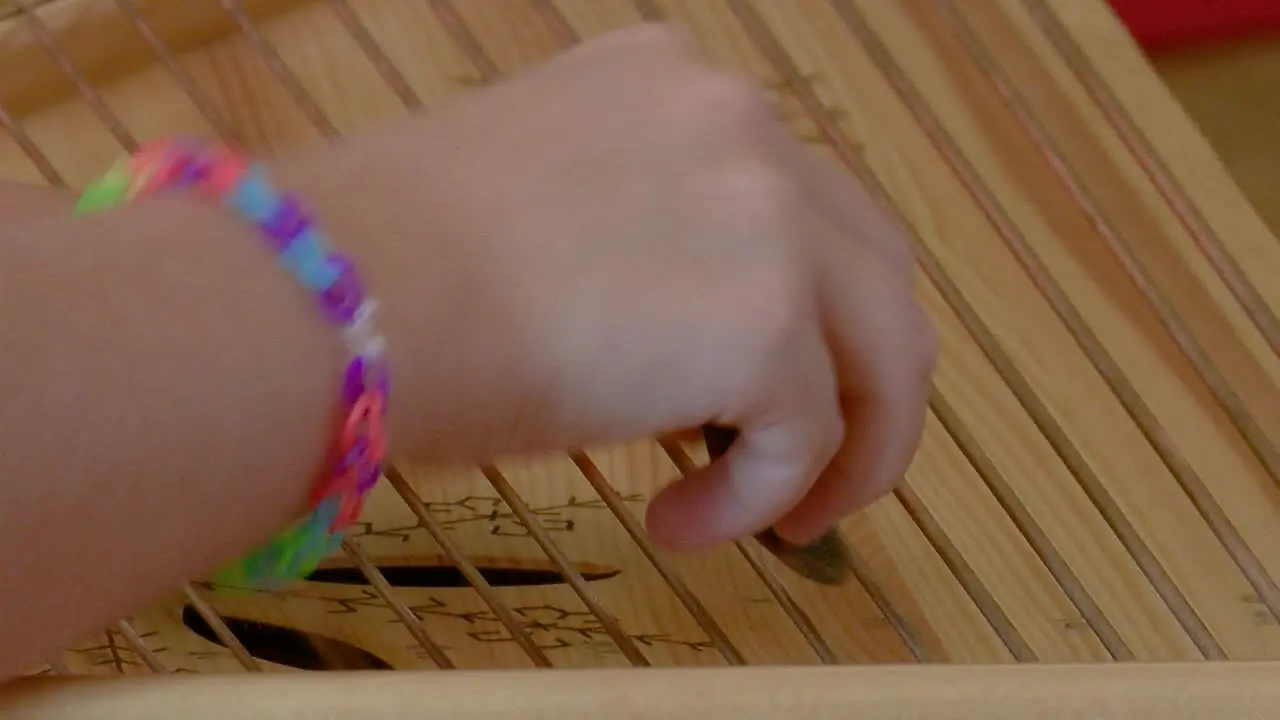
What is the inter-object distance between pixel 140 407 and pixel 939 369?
1.24ft

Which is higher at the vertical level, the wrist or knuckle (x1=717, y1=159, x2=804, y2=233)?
the wrist

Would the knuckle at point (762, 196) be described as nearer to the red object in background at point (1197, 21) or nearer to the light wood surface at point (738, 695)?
the light wood surface at point (738, 695)

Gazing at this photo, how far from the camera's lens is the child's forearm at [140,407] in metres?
0.24

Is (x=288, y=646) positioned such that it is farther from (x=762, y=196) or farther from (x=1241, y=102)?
(x=1241, y=102)

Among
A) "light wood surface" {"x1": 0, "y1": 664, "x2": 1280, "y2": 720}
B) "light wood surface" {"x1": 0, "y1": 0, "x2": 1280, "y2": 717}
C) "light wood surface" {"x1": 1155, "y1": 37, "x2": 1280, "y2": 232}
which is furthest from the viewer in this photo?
"light wood surface" {"x1": 1155, "y1": 37, "x2": 1280, "y2": 232}

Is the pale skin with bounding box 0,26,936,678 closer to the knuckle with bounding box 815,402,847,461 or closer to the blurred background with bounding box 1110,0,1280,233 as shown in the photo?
the knuckle with bounding box 815,402,847,461

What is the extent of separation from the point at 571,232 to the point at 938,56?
37 centimetres

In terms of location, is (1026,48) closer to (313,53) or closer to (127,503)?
(313,53)

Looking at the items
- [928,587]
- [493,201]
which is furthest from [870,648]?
[493,201]

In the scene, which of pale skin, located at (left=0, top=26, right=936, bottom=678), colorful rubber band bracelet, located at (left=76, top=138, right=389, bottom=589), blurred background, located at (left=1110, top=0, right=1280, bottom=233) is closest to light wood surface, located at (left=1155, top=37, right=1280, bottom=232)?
blurred background, located at (left=1110, top=0, right=1280, bottom=233)

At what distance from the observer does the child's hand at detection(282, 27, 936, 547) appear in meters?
0.30

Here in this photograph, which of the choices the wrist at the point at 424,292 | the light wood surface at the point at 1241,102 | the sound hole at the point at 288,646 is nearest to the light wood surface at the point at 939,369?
the sound hole at the point at 288,646

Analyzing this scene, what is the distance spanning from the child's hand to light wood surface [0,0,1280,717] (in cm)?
9

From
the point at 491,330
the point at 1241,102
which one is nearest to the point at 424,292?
the point at 491,330
